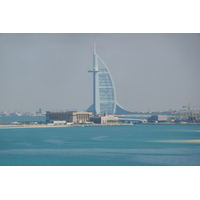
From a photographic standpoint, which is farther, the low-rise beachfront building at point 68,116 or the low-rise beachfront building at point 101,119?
the low-rise beachfront building at point 101,119

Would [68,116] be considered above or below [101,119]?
above

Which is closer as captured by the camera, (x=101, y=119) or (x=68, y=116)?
(x=68, y=116)

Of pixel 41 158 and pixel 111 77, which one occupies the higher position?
pixel 111 77

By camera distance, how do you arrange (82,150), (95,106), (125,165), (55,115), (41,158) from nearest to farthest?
(125,165) → (41,158) → (82,150) → (55,115) → (95,106)

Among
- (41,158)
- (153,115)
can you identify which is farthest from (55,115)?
(41,158)

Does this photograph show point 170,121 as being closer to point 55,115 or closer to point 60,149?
point 55,115

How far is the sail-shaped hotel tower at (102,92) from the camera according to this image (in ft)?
132

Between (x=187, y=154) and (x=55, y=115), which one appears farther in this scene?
(x=55, y=115)

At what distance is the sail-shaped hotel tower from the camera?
40219 millimetres

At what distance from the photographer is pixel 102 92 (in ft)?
136

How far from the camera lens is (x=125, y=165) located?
34.2 feet

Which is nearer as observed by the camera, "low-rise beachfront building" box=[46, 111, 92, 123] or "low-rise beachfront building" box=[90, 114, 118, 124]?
"low-rise beachfront building" box=[46, 111, 92, 123]

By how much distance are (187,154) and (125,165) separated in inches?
99.5

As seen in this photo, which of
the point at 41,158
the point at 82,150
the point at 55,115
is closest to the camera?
the point at 41,158
